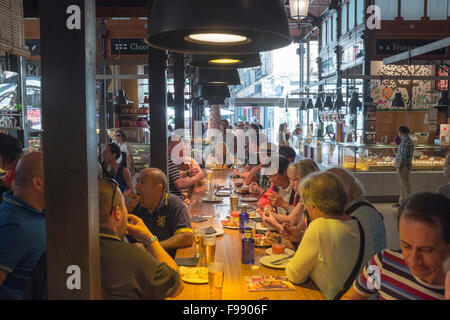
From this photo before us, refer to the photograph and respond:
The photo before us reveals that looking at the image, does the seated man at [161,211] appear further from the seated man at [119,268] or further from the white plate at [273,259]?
the seated man at [119,268]

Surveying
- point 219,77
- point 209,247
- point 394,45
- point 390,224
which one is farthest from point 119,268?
point 394,45

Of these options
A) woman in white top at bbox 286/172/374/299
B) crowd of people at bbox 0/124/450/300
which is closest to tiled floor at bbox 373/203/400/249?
crowd of people at bbox 0/124/450/300

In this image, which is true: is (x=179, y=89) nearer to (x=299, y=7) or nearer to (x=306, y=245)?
(x=299, y=7)

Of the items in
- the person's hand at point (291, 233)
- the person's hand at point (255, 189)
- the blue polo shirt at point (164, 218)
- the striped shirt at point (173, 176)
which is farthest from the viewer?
the person's hand at point (255, 189)

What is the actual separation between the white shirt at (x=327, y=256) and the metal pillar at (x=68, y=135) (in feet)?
4.56

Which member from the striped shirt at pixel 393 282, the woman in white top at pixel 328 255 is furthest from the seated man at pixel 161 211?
the striped shirt at pixel 393 282

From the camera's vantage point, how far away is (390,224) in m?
7.41

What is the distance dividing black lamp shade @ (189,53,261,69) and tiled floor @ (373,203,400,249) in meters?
4.10

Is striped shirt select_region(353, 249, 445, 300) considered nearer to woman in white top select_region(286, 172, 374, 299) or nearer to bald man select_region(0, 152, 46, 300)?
woman in white top select_region(286, 172, 374, 299)

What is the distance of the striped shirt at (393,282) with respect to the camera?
1756 millimetres

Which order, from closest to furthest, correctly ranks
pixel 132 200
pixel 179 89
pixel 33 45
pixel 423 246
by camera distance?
1. pixel 423 246
2. pixel 132 200
3. pixel 179 89
4. pixel 33 45

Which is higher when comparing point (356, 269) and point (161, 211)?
point (161, 211)

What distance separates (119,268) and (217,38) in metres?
1.15
